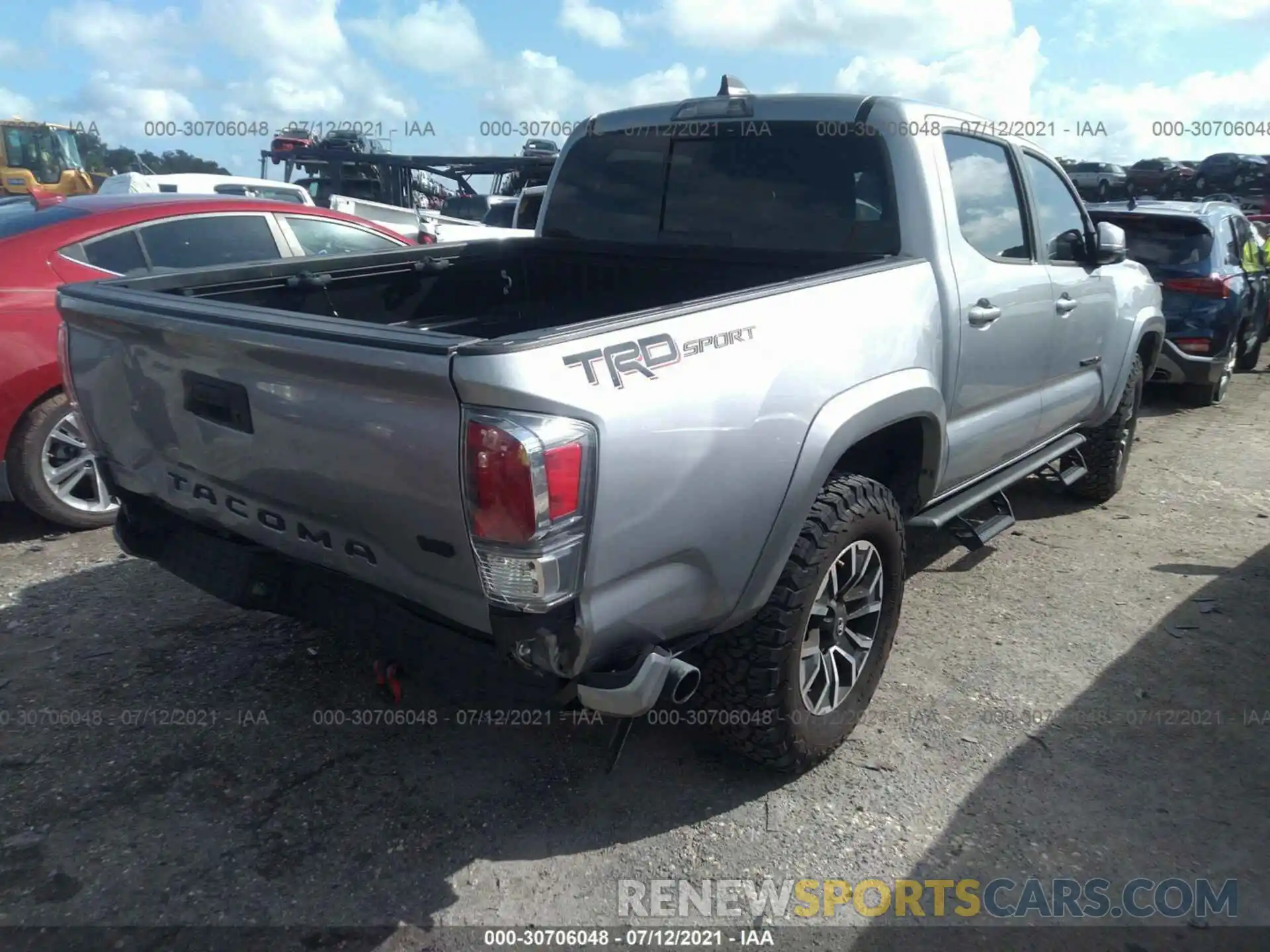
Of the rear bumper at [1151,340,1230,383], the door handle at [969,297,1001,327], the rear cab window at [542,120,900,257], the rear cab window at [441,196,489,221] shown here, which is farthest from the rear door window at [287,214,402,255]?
the rear cab window at [441,196,489,221]

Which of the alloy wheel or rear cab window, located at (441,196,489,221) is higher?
rear cab window, located at (441,196,489,221)

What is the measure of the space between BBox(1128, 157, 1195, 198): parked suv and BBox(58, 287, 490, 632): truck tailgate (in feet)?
96.9

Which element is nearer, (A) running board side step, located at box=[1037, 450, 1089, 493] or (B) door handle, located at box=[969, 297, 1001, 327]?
(B) door handle, located at box=[969, 297, 1001, 327]

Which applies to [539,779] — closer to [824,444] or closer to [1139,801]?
[824,444]

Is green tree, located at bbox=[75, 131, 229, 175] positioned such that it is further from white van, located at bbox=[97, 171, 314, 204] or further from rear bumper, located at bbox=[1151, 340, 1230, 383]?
rear bumper, located at bbox=[1151, 340, 1230, 383]

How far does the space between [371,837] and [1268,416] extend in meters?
8.51

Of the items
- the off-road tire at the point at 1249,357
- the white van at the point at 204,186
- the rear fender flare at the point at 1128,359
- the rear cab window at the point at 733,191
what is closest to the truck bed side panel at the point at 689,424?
the rear cab window at the point at 733,191

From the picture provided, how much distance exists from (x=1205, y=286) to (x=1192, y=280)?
11cm

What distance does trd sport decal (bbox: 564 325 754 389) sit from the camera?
2.08 meters

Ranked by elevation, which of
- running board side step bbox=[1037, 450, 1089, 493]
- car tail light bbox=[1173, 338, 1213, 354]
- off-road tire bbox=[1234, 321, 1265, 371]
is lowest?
off-road tire bbox=[1234, 321, 1265, 371]

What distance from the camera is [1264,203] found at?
22562 mm

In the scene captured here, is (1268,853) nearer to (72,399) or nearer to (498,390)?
(498,390)

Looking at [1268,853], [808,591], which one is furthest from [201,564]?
[1268,853]

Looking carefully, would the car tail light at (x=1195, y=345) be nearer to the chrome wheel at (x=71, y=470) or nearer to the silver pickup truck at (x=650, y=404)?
the silver pickup truck at (x=650, y=404)
